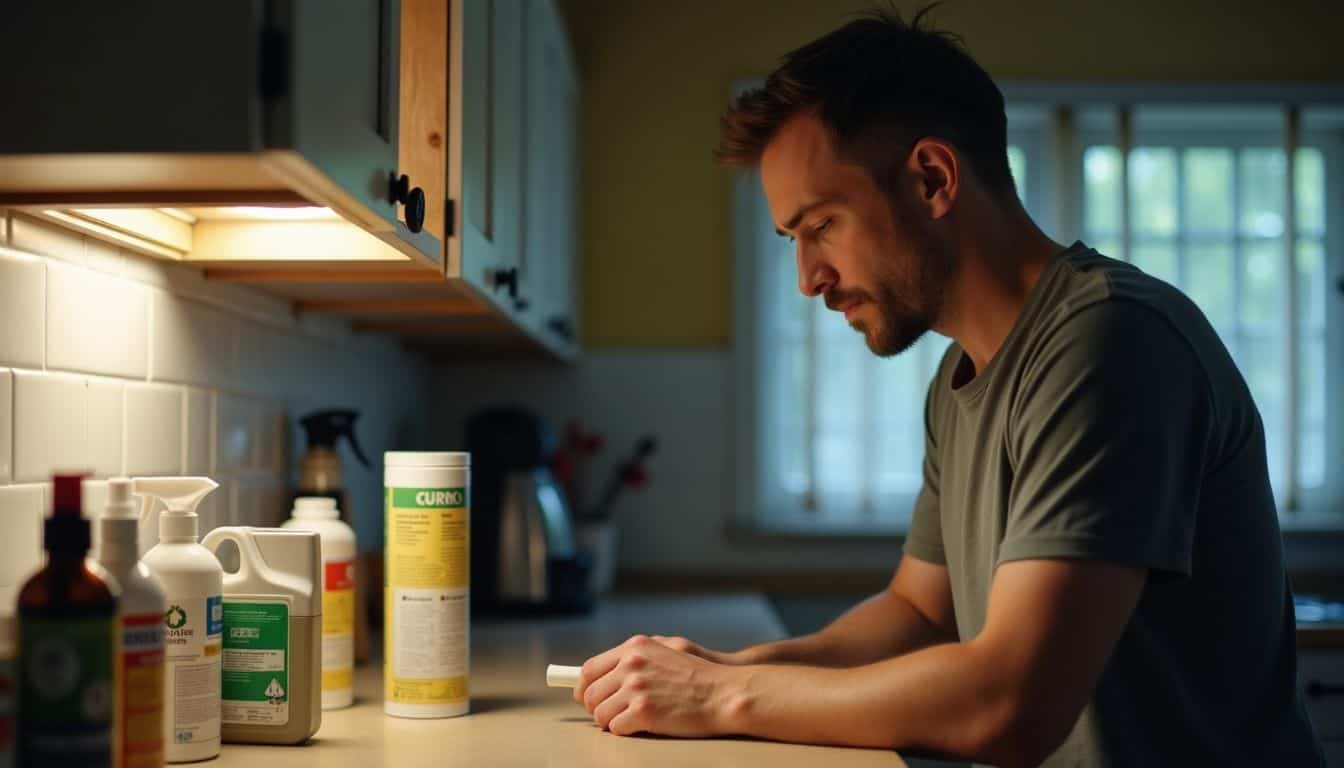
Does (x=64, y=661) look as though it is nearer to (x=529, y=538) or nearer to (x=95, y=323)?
(x=95, y=323)

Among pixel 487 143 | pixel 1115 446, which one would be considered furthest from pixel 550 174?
pixel 1115 446

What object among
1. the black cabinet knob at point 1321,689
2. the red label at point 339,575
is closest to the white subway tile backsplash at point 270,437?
the red label at point 339,575

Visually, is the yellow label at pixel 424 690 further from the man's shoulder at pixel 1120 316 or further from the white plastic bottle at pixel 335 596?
the man's shoulder at pixel 1120 316

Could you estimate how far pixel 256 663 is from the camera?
44.3 inches

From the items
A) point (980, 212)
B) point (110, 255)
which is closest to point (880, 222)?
point (980, 212)

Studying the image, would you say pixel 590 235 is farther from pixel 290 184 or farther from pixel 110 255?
pixel 290 184

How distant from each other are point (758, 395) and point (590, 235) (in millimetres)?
563

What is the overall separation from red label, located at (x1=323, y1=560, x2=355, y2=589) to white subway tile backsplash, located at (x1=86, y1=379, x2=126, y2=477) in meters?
0.23

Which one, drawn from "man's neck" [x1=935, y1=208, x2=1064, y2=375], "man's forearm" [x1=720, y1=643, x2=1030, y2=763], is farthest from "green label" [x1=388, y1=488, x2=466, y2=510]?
"man's neck" [x1=935, y1=208, x2=1064, y2=375]

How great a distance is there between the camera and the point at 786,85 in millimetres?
1399

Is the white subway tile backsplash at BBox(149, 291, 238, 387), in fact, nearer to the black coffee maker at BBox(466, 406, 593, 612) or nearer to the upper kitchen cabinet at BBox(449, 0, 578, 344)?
the upper kitchen cabinet at BBox(449, 0, 578, 344)

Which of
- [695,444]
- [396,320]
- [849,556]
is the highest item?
[396,320]

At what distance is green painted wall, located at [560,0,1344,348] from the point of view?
10.3 ft

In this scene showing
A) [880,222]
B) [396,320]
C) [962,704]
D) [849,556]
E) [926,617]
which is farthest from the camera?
[849,556]
